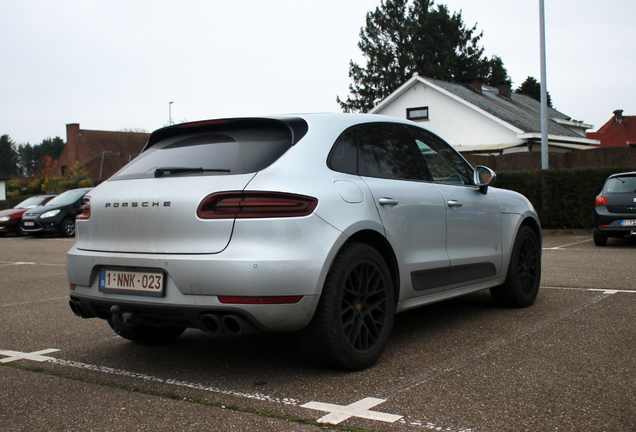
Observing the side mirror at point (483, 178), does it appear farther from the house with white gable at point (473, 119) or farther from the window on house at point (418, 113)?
the window on house at point (418, 113)

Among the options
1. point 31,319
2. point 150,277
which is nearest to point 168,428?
point 150,277

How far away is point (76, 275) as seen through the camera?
3994 mm

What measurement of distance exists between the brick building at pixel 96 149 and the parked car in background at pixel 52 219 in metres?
46.1

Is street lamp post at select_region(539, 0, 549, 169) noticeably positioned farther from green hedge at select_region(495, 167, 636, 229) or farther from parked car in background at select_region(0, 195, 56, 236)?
parked car in background at select_region(0, 195, 56, 236)

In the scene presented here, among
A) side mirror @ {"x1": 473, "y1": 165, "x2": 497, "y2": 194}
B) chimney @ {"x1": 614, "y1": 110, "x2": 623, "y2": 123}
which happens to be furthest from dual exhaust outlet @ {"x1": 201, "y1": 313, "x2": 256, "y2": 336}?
chimney @ {"x1": 614, "y1": 110, "x2": 623, "y2": 123}

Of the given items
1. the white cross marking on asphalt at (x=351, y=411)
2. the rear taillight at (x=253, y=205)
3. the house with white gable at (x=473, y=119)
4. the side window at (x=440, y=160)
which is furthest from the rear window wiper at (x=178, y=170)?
the house with white gable at (x=473, y=119)

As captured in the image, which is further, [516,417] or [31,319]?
[31,319]

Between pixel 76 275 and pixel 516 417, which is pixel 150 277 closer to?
pixel 76 275

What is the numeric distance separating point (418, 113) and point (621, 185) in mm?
22972

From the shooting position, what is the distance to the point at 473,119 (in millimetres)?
32500

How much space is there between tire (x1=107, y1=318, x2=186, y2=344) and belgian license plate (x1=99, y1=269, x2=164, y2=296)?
851 mm

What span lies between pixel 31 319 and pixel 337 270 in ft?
12.2

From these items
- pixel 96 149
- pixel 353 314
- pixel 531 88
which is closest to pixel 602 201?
pixel 353 314

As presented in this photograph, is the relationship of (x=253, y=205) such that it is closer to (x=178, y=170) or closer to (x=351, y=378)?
(x=178, y=170)
